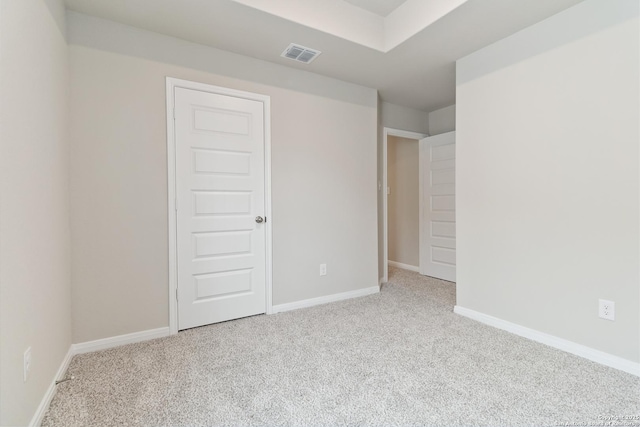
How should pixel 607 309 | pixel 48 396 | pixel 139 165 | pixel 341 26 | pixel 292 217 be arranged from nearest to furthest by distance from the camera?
pixel 48 396
pixel 607 309
pixel 139 165
pixel 341 26
pixel 292 217

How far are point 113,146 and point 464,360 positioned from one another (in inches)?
118

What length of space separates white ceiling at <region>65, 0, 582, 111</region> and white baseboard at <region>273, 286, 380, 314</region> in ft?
8.02

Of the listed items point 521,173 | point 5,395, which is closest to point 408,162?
point 521,173

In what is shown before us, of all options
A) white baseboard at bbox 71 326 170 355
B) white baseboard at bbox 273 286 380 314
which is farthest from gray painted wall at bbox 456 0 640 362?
white baseboard at bbox 71 326 170 355

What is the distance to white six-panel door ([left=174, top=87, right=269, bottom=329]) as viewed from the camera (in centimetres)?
248

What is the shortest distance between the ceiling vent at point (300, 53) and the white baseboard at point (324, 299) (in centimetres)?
243

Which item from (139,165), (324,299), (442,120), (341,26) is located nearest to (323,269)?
(324,299)

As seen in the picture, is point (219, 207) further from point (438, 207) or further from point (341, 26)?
point (438, 207)

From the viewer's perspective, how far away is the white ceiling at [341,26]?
2.06m

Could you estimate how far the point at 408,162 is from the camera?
4.76m

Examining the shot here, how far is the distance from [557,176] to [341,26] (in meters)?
2.09

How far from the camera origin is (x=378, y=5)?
2500 mm

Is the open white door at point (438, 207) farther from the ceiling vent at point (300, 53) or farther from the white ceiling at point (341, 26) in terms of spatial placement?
the ceiling vent at point (300, 53)

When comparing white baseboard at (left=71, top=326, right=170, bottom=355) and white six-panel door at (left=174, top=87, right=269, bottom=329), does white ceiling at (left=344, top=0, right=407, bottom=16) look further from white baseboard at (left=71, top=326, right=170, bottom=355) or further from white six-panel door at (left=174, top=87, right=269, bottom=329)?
white baseboard at (left=71, top=326, right=170, bottom=355)
